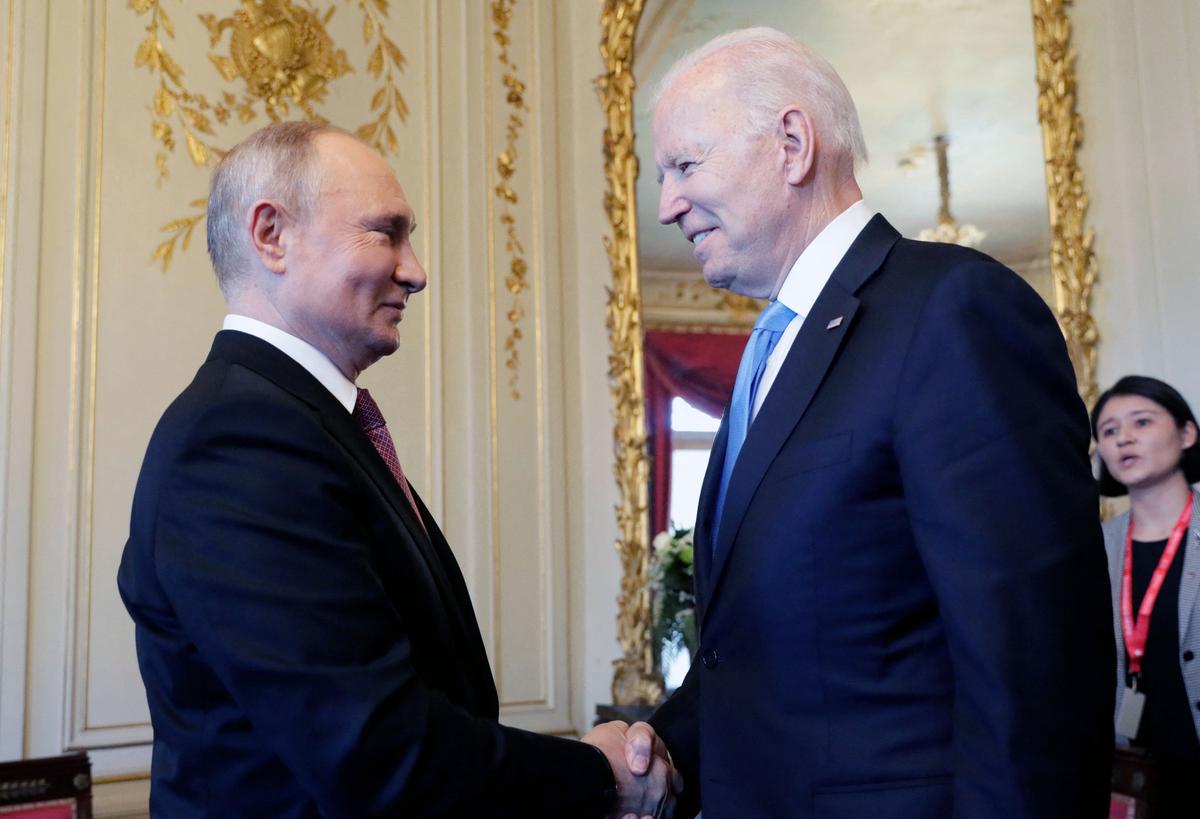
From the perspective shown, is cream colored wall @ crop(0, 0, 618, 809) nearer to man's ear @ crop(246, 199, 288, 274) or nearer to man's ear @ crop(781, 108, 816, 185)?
man's ear @ crop(246, 199, 288, 274)

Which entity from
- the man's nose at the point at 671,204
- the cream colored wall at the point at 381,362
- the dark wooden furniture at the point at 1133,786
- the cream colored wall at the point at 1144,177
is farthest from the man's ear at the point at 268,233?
the cream colored wall at the point at 1144,177

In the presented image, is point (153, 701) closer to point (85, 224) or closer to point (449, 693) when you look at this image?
point (449, 693)

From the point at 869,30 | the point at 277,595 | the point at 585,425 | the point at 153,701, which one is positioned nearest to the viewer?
the point at 277,595

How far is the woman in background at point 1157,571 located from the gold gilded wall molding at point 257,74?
2398mm

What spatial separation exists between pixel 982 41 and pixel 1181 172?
718mm

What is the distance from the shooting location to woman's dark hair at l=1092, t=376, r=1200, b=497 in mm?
3350

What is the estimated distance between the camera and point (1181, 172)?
139 inches

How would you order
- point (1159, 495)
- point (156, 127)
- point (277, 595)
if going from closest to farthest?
point (277, 595) → point (1159, 495) → point (156, 127)

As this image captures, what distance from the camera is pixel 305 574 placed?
146 cm

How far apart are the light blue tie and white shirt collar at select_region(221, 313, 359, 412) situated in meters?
0.55

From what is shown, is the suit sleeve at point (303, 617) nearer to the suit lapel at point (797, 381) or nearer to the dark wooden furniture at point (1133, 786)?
the suit lapel at point (797, 381)

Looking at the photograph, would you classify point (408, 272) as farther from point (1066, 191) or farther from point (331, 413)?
point (1066, 191)

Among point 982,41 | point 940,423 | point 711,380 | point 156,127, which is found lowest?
point 940,423

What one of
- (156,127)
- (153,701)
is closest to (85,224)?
(156,127)
